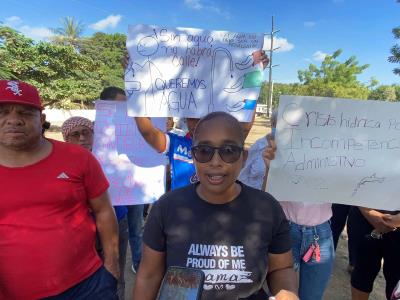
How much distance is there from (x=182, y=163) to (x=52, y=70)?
23053 mm

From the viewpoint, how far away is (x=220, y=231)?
1.46 metres

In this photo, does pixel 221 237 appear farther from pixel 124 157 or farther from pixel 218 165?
pixel 124 157

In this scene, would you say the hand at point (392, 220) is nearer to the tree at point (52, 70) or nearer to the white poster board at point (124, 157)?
the white poster board at point (124, 157)

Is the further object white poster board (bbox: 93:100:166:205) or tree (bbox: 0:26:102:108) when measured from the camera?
tree (bbox: 0:26:102:108)

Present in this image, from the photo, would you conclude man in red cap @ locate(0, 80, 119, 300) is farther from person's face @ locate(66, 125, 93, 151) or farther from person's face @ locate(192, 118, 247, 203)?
person's face @ locate(192, 118, 247, 203)

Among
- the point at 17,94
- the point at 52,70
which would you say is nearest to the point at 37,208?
the point at 17,94

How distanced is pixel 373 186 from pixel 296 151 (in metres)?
0.57

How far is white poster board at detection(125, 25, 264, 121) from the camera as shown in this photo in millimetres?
2539

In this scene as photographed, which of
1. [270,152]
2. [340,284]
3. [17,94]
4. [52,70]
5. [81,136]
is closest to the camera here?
[17,94]

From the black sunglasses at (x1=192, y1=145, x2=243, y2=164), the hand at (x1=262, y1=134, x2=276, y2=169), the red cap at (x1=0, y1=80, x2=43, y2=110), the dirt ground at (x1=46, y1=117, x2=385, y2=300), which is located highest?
the red cap at (x1=0, y1=80, x2=43, y2=110)

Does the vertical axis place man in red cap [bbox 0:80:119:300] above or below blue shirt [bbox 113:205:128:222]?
above

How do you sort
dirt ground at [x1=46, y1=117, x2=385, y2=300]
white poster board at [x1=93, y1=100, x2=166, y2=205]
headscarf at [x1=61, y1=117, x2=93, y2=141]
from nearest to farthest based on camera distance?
headscarf at [x1=61, y1=117, x2=93, y2=141] < white poster board at [x1=93, y1=100, x2=166, y2=205] < dirt ground at [x1=46, y1=117, x2=385, y2=300]

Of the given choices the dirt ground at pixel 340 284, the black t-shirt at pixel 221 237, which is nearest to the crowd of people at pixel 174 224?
the black t-shirt at pixel 221 237

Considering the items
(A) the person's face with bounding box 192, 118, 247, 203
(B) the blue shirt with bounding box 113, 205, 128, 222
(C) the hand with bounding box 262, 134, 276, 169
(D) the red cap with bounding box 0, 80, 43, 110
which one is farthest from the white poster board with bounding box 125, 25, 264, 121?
(A) the person's face with bounding box 192, 118, 247, 203
